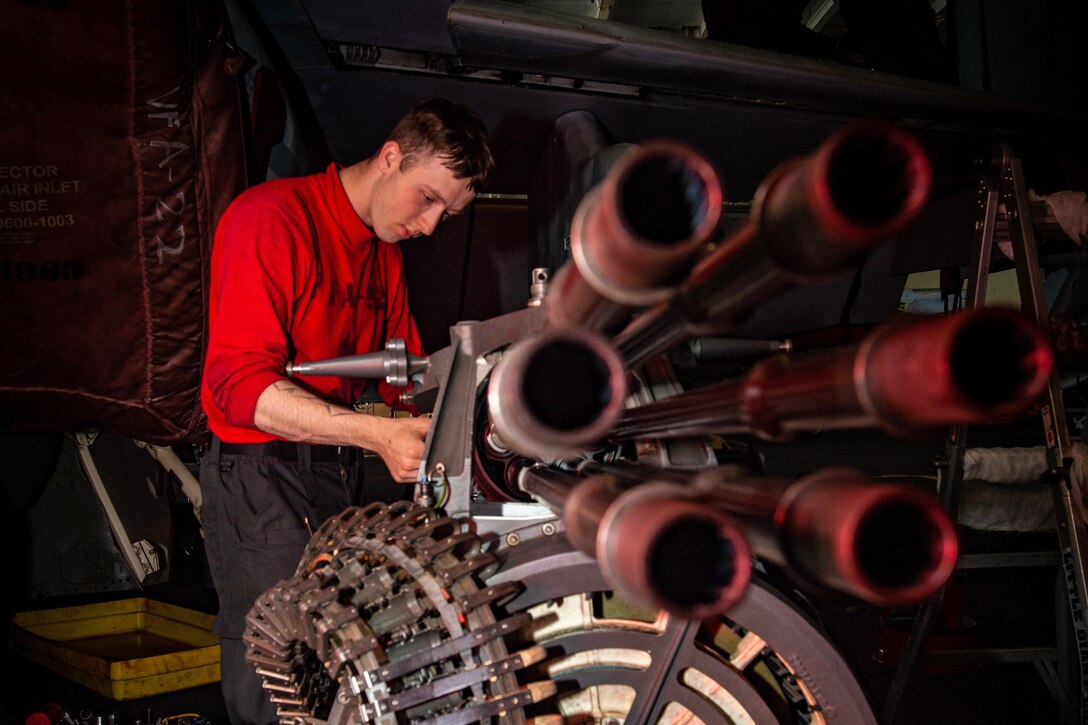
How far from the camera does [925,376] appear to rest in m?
0.38

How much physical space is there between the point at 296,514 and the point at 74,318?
94 centimetres

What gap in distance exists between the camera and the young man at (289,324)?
144cm

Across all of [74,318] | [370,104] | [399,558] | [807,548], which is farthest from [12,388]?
[807,548]

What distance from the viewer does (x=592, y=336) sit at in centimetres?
52

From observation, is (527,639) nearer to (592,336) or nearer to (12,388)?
(592,336)

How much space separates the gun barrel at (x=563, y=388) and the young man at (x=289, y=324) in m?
0.90

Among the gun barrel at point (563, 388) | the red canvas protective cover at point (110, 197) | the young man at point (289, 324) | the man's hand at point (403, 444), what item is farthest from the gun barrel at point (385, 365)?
the red canvas protective cover at point (110, 197)

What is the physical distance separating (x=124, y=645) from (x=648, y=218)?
3.77 m

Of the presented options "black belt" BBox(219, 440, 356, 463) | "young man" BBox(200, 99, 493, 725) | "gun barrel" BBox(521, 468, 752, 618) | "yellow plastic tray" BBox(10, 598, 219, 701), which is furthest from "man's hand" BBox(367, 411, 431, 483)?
"yellow plastic tray" BBox(10, 598, 219, 701)

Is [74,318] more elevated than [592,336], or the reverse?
[74,318]

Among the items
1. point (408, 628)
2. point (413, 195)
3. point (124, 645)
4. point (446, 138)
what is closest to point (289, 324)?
point (413, 195)

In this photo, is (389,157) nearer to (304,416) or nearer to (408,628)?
(304,416)

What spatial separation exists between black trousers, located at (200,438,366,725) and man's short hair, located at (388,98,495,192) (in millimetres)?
778

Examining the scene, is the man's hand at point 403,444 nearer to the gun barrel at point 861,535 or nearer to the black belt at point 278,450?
the black belt at point 278,450
